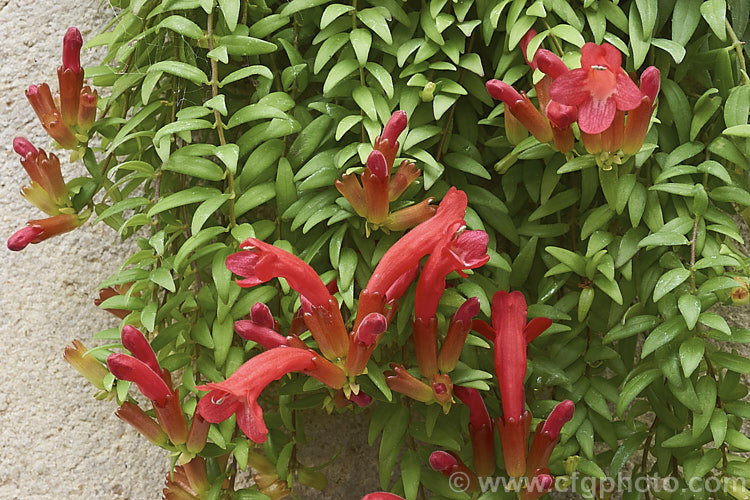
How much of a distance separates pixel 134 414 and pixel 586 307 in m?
0.53

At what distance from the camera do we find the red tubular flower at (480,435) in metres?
0.82

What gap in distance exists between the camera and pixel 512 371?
0.81m

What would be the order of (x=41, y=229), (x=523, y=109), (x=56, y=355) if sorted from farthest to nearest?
1. (x=56, y=355)
2. (x=41, y=229)
3. (x=523, y=109)

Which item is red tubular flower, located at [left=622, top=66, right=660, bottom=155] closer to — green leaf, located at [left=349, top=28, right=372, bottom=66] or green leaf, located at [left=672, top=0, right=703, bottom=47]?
green leaf, located at [left=672, top=0, right=703, bottom=47]

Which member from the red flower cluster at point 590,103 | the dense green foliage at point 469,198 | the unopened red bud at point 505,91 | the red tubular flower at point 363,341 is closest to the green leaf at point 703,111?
the dense green foliage at point 469,198

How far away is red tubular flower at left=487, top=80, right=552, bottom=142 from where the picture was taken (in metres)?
0.77

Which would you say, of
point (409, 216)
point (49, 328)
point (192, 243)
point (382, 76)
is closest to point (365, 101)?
point (382, 76)

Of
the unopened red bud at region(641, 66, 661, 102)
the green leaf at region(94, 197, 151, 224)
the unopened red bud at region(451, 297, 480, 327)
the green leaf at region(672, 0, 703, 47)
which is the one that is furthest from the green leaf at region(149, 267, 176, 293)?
the green leaf at region(672, 0, 703, 47)

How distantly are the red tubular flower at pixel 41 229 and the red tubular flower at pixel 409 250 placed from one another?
410mm

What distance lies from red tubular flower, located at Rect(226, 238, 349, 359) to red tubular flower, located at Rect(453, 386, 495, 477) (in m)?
0.17

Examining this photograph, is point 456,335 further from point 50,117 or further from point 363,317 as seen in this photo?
point 50,117

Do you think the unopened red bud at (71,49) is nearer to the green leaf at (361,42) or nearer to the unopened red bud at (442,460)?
the green leaf at (361,42)

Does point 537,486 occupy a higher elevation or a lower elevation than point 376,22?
lower

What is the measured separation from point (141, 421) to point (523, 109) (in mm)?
538
